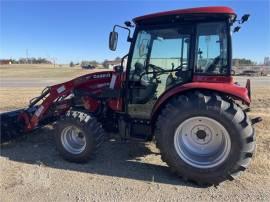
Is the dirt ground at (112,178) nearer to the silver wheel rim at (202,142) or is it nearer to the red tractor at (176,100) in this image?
the red tractor at (176,100)

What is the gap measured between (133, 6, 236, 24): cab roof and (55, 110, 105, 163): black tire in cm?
188

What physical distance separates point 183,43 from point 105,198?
102 inches

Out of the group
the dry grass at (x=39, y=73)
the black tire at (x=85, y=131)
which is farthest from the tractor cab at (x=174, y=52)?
the dry grass at (x=39, y=73)

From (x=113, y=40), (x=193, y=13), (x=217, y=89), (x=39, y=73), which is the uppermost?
(x=193, y=13)

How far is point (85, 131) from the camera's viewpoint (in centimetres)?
531

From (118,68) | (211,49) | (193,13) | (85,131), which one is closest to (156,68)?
(118,68)

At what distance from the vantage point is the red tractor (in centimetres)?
440

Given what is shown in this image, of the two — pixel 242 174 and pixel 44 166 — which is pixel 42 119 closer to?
pixel 44 166

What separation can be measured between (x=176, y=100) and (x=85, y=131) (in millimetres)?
1670

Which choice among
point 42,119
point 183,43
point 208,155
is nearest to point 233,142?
point 208,155

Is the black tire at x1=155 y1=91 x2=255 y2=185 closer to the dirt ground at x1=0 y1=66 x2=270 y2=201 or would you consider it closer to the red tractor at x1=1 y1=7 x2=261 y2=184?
the red tractor at x1=1 y1=7 x2=261 y2=184

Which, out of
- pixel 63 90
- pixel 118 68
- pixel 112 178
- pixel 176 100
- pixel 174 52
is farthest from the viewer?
pixel 63 90

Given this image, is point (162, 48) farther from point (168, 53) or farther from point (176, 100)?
point (176, 100)

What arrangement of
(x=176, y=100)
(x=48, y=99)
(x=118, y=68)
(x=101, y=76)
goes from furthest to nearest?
(x=48, y=99) < (x=101, y=76) < (x=118, y=68) < (x=176, y=100)
